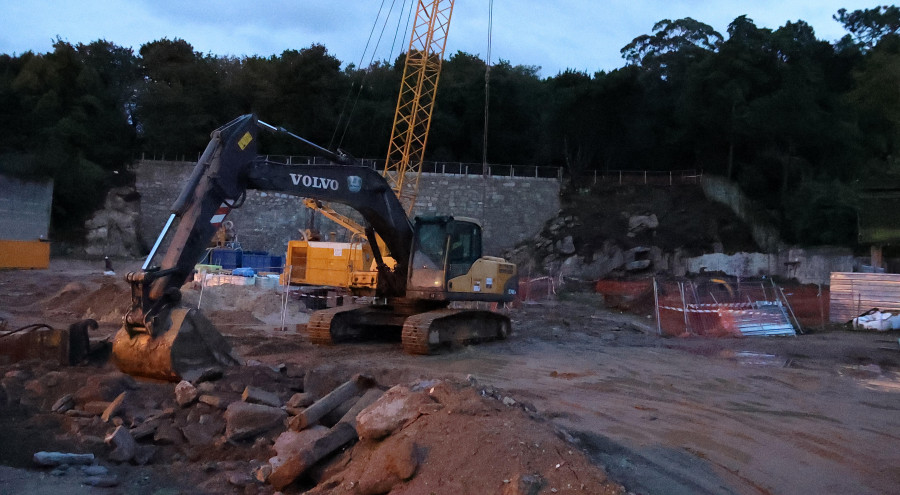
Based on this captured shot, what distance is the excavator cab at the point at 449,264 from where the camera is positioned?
13.3 meters

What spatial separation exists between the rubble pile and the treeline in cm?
3628

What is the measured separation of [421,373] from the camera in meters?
10.8

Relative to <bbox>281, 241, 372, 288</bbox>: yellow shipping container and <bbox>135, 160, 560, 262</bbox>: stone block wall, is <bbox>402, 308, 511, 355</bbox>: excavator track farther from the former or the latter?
<bbox>135, 160, 560, 262</bbox>: stone block wall

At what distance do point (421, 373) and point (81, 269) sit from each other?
33639mm

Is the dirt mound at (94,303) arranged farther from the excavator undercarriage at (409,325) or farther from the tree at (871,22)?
the tree at (871,22)

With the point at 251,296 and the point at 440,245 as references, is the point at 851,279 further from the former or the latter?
the point at 251,296

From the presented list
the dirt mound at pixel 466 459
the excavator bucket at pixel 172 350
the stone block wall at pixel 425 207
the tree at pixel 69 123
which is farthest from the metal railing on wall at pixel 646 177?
the dirt mound at pixel 466 459

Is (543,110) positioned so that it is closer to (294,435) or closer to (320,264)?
(320,264)

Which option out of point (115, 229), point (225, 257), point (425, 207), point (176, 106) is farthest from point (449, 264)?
point (176, 106)

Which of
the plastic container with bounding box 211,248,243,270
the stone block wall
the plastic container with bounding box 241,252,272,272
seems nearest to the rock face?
the stone block wall

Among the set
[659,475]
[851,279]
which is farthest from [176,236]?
[851,279]

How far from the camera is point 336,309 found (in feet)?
46.2

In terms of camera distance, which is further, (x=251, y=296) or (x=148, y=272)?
(x=251, y=296)

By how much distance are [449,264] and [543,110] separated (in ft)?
143
